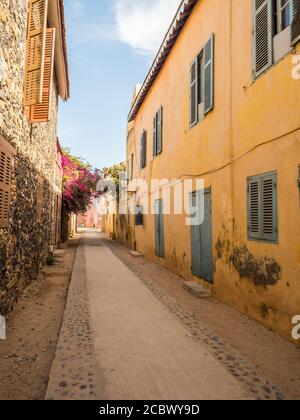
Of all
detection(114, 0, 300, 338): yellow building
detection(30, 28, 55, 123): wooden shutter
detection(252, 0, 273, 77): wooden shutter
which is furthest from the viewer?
detection(30, 28, 55, 123): wooden shutter

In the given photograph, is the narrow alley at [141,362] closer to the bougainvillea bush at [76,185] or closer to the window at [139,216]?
the window at [139,216]

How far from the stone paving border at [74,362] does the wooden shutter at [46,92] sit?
360 cm

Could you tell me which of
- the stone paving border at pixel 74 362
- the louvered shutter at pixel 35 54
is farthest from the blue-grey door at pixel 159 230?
the louvered shutter at pixel 35 54

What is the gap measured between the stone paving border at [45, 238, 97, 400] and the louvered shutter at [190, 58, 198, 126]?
4790mm

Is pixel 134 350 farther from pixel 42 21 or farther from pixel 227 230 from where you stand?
pixel 42 21

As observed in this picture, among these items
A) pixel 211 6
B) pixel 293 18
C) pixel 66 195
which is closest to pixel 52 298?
pixel 293 18

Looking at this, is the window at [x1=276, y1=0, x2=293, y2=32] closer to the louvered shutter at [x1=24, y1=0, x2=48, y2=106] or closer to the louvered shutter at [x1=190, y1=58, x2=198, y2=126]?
the louvered shutter at [x1=190, y1=58, x2=198, y2=126]

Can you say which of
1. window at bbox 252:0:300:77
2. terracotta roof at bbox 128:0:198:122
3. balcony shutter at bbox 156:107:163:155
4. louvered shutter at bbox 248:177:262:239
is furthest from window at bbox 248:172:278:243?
balcony shutter at bbox 156:107:163:155

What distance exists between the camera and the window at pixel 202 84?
632 centimetres

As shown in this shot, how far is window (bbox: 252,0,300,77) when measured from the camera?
160 inches

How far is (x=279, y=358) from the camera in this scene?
3434 mm

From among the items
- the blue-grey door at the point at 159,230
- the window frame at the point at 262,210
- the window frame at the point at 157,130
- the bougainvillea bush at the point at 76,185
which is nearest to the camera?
the window frame at the point at 262,210

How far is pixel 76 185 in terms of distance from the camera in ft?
55.6
